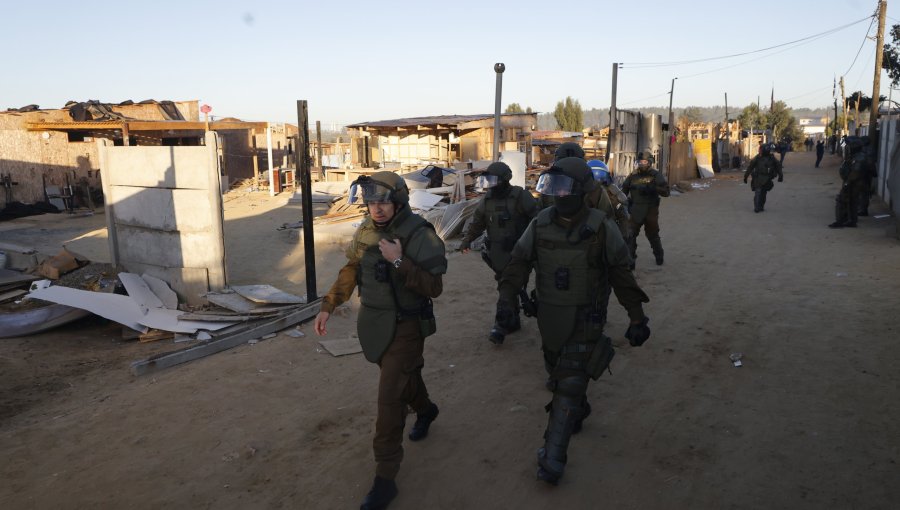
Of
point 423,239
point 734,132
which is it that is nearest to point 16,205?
point 423,239

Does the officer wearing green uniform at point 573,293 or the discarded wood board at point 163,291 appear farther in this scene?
the discarded wood board at point 163,291

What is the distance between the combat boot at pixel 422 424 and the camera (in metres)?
4.06

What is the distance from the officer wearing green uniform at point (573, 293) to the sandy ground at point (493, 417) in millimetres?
394

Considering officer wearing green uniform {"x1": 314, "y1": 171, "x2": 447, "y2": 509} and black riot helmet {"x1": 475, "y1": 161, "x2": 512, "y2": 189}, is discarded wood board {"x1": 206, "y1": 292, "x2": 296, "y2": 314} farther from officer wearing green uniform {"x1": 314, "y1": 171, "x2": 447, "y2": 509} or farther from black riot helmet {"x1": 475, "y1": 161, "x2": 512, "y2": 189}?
officer wearing green uniform {"x1": 314, "y1": 171, "x2": 447, "y2": 509}

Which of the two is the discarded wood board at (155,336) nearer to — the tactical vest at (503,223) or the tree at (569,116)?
the tactical vest at (503,223)

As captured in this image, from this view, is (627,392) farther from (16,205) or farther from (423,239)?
(16,205)

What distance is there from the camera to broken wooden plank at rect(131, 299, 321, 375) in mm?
5715

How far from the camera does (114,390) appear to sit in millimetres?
5383

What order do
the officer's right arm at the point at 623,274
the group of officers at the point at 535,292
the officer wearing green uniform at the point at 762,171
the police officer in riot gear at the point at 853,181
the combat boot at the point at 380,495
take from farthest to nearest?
1. the officer wearing green uniform at the point at 762,171
2. the police officer in riot gear at the point at 853,181
3. the officer's right arm at the point at 623,274
4. the group of officers at the point at 535,292
5. the combat boot at the point at 380,495

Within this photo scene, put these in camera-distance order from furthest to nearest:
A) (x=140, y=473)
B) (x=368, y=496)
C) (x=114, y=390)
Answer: (x=114, y=390), (x=140, y=473), (x=368, y=496)

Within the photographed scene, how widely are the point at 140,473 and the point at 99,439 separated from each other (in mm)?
761

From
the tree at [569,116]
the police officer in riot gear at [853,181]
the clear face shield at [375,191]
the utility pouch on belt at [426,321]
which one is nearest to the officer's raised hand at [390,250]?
the clear face shield at [375,191]

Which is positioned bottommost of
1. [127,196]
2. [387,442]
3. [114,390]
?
[114,390]

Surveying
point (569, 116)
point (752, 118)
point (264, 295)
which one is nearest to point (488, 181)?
point (264, 295)
